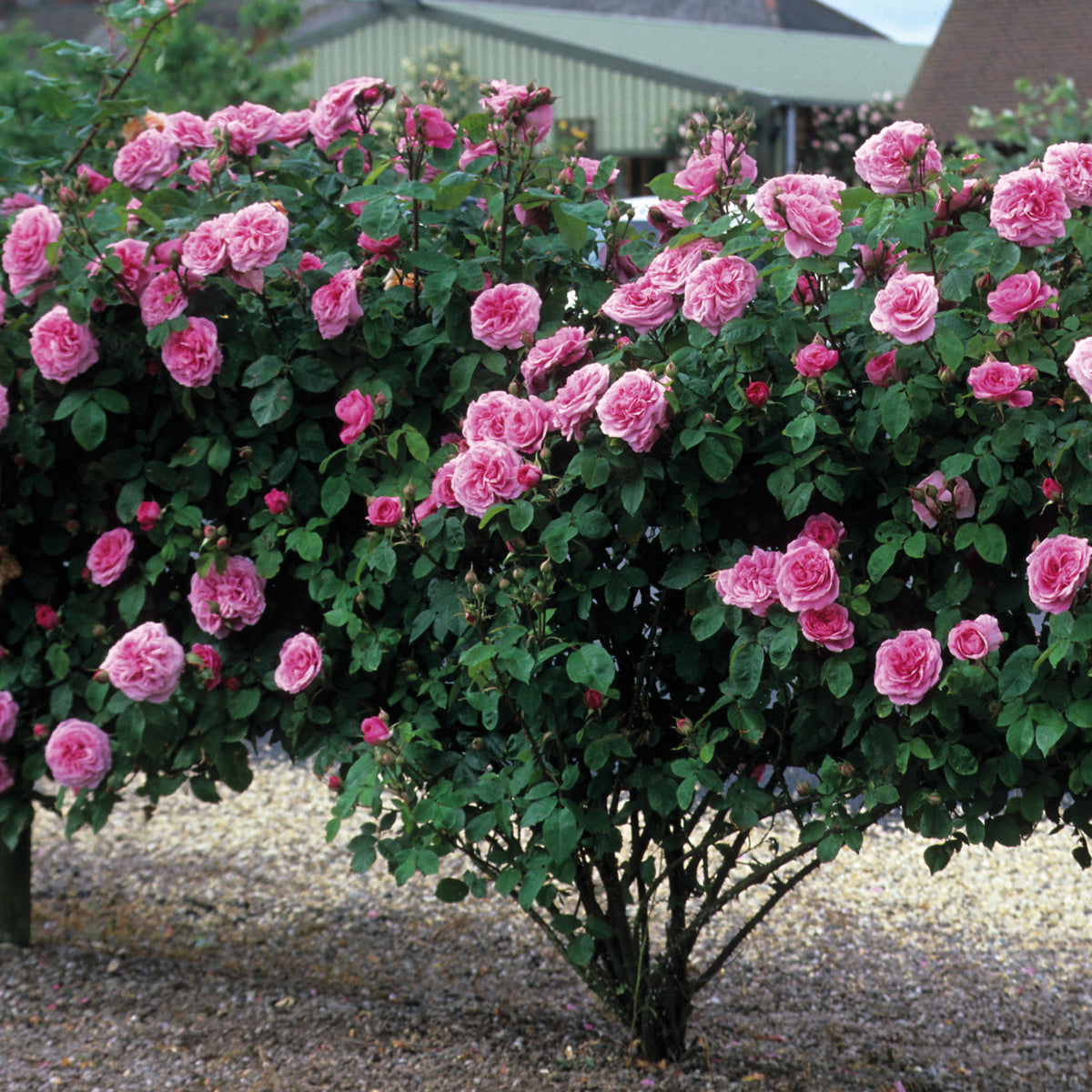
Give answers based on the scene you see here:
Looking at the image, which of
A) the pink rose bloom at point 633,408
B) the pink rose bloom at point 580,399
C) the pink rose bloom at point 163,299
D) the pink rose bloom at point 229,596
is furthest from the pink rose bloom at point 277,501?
the pink rose bloom at point 633,408

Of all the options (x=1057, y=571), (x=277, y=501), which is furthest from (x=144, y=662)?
(x=1057, y=571)

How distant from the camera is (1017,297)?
6.24ft

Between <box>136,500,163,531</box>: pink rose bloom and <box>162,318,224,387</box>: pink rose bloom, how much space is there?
10.6 inches

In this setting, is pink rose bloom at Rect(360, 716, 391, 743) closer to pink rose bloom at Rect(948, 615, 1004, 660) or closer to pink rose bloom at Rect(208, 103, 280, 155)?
pink rose bloom at Rect(948, 615, 1004, 660)

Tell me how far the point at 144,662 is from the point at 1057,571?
1.65m

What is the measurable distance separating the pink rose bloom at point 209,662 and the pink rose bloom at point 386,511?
535 millimetres

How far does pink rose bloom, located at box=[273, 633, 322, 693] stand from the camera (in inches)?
92.7

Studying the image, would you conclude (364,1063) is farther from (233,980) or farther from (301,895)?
(301,895)

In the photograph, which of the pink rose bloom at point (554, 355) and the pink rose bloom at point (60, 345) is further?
the pink rose bloom at point (60, 345)

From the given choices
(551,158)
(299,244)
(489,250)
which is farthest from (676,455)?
(299,244)

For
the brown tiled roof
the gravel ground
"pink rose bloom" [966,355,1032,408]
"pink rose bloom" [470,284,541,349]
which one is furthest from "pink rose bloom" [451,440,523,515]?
the brown tiled roof

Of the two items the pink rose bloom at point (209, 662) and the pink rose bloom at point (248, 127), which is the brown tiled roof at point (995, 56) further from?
the pink rose bloom at point (209, 662)

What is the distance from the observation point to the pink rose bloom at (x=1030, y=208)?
1.90 m

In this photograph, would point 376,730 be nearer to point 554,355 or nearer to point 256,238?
point 554,355
